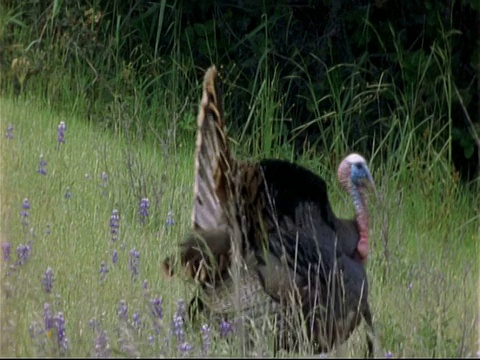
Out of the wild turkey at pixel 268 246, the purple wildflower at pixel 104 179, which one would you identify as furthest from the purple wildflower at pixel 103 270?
the purple wildflower at pixel 104 179

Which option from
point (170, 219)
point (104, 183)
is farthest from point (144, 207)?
point (104, 183)

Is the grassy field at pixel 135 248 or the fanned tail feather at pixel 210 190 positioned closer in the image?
the grassy field at pixel 135 248

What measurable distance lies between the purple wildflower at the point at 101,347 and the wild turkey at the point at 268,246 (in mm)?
613

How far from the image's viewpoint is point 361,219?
5312 millimetres

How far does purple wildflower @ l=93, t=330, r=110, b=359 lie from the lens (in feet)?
12.8

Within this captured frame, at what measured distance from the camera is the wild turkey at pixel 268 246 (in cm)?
479

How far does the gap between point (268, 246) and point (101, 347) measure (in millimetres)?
1039

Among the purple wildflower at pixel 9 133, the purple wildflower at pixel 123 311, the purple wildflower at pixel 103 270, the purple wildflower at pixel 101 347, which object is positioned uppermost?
the purple wildflower at pixel 9 133

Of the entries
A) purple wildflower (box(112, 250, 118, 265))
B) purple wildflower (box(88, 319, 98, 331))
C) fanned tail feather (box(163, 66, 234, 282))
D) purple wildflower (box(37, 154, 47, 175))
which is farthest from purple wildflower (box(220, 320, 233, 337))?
purple wildflower (box(37, 154, 47, 175))

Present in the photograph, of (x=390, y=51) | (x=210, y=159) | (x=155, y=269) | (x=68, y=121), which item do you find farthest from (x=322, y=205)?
(x=390, y=51)

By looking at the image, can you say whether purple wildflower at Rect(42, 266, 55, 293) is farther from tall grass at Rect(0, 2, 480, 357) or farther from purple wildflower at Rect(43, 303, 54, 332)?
purple wildflower at Rect(43, 303, 54, 332)

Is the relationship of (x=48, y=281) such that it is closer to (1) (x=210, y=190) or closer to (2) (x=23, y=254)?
(2) (x=23, y=254)

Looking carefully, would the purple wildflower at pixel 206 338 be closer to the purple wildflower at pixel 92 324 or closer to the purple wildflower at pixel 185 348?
the purple wildflower at pixel 185 348

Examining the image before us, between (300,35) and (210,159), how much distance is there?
3883 millimetres
